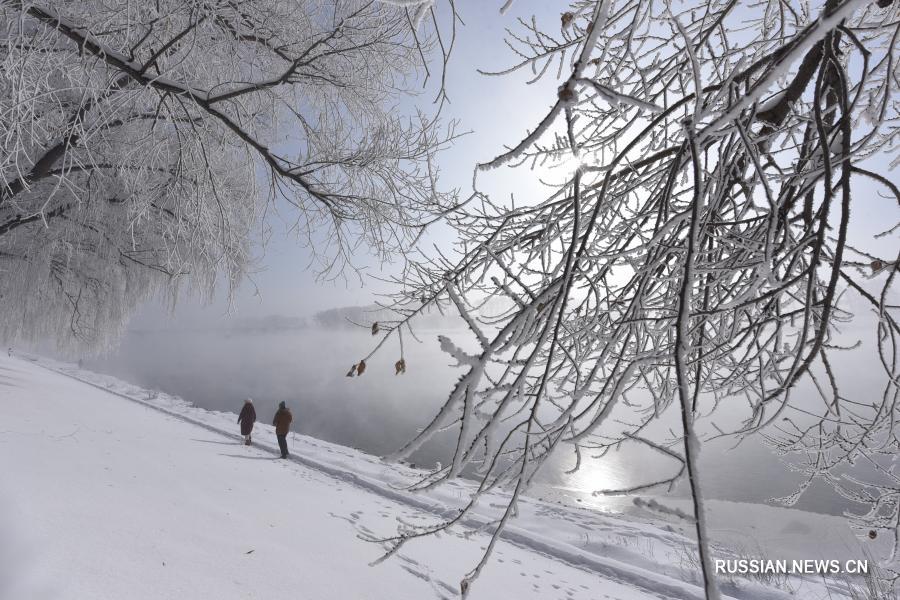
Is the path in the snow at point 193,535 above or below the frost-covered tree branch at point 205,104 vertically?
below

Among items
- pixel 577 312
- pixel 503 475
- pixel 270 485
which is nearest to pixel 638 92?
pixel 577 312

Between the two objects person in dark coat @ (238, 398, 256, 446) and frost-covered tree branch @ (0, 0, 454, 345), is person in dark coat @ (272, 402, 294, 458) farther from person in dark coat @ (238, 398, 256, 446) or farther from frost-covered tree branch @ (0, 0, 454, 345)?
frost-covered tree branch @ (0, 0, 454, 345)

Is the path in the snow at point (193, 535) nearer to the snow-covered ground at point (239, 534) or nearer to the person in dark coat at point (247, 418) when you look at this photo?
the snow-covered ground at point (239, 534)

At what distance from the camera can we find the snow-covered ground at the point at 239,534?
81.1 inches

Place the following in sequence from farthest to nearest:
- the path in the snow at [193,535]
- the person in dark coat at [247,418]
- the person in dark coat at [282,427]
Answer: the person in dark coat at [247,418] < the person in dark coat at [282,427] < the path in the snow at [193,535]

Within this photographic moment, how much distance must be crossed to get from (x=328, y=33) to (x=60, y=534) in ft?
13.4

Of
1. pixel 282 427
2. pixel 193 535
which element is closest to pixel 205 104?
pixel 193 535

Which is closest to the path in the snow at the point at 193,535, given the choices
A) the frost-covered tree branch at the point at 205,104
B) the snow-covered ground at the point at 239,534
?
the snow-covered ground at the point at 239,534

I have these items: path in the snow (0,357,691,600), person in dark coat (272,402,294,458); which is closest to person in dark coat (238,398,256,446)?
person in dark coat (272,402,294,458)

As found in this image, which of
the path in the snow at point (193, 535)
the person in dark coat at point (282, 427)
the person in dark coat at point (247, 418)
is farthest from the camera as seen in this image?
the person in dark coat at point (247, 418)

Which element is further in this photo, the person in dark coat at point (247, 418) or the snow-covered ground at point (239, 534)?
the person in dark coat at point (247, 418)

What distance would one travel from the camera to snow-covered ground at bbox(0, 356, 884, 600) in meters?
2.06

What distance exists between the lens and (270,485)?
497cm

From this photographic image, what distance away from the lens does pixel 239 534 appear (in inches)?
118
